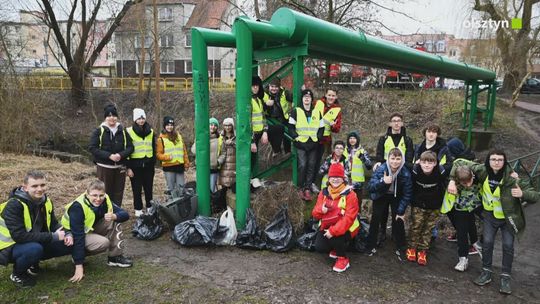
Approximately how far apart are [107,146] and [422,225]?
4.14 m

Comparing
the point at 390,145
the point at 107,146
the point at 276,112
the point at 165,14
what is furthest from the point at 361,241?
the point at 165,14

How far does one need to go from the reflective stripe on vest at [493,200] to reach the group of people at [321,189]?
0.01m

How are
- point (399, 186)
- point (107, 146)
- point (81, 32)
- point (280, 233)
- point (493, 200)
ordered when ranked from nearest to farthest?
1. point (493, 200)
2. point (399, 186)
3. point (280, 233)
4. point (107, 146)
5. point (81, 32)

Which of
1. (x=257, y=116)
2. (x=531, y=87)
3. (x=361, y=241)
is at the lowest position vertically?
(x=361, y=241)

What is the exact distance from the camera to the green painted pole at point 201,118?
5.20 metres

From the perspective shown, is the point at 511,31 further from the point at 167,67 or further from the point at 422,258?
the point at 167,67

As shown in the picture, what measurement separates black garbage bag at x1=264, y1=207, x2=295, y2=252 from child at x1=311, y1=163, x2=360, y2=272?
51cm

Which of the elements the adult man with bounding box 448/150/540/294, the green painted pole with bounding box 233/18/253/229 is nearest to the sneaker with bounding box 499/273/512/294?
the adult man with bounding box 448/150/540/294

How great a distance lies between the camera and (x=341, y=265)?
436 centimetres

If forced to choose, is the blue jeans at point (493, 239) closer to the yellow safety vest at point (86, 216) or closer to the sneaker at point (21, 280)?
the yellow safety vest at point (86, 216)

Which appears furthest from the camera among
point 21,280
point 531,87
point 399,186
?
point 531,87

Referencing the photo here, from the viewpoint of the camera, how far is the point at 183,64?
39031 millimetres

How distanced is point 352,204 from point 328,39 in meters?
2.30

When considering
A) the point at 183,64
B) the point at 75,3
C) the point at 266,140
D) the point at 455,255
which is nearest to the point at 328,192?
the point at 266,140
